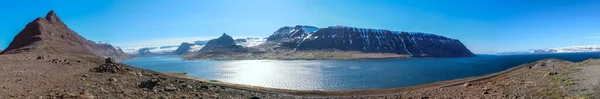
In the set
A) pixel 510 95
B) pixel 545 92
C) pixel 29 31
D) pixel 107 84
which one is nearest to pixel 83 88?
pixel 107 84

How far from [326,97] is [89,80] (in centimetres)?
3212

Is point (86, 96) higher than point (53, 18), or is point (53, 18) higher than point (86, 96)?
point (53, 18)

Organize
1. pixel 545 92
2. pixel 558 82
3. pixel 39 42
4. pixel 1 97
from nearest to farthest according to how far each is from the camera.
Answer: pixel 1 97 → pixel 545 92 → pixel 558 82 → pixel 39 42

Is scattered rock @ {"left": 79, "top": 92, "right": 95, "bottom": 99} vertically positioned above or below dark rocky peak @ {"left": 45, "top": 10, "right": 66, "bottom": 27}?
below

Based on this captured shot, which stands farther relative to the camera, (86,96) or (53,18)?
(53,18)

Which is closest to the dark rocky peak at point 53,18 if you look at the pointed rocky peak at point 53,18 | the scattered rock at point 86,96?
the pointed rocky peak at point 53,18

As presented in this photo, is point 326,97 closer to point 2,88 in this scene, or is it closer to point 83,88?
point 83,88

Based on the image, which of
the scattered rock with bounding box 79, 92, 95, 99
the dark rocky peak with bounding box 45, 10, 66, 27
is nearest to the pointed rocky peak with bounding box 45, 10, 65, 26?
the dark rocky peak with bounding box 45, 10, 66, 27

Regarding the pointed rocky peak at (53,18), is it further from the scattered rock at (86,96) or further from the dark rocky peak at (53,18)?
the scattered rock at (86,96)

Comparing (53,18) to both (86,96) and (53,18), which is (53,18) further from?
(86,96)

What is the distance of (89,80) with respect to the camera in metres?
33.3

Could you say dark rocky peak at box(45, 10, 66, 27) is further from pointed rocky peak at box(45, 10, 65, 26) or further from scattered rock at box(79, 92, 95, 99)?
scattered rock at box(79, 92, 95, 99)

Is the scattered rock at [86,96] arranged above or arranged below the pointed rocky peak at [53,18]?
below

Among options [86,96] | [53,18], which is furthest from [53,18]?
[86,96]
